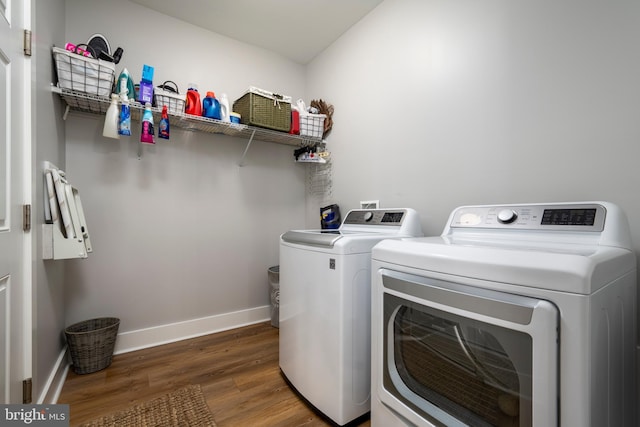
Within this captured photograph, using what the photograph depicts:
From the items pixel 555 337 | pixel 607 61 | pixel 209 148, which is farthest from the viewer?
pixel 209 148

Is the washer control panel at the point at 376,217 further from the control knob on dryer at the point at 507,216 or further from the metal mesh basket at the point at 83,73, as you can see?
the metal mesh basket at the point at 83,73

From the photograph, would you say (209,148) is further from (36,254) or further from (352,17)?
(352,17)

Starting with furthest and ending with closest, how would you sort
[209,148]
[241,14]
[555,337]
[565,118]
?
1. [209,148]
2. [241,14]
3. [565,118]
4. [555,337]

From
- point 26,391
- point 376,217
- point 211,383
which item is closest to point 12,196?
point 26,391

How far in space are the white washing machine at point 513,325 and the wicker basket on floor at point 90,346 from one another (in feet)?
5.69

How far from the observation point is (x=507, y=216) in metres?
1.15

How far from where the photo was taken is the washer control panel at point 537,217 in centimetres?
96

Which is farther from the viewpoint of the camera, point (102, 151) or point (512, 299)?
point (102, 151)

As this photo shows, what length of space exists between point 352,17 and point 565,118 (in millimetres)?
1754

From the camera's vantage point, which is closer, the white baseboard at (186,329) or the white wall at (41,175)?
the white wall at (41,175)

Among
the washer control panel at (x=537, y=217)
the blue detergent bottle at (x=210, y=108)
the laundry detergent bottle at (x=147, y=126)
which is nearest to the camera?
the washer control panel at (x=537, y=217)

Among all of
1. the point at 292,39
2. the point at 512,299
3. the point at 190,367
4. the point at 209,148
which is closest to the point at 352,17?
the point at 292,39

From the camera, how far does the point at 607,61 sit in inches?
43.0

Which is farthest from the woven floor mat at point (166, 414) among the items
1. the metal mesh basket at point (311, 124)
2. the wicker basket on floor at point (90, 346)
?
the metal mesh basket at point (311, 124)
